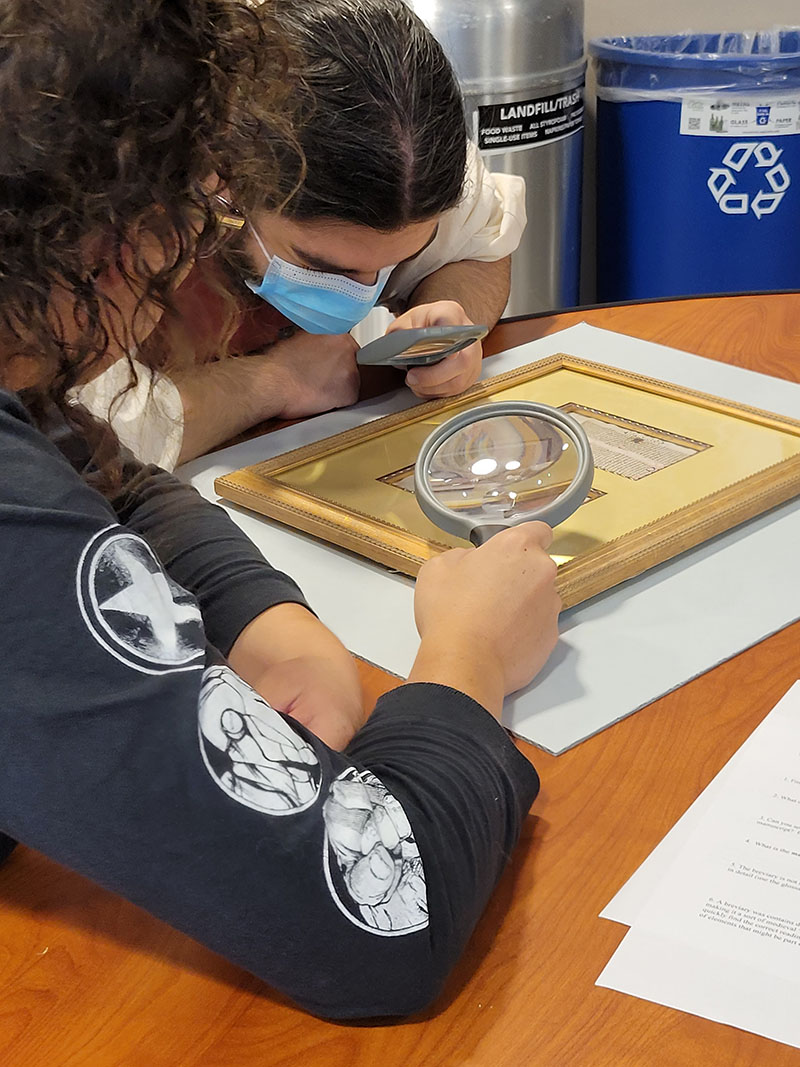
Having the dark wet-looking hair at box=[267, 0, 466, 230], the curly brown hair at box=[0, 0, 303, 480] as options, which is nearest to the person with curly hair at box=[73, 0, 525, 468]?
the dark wet-looking hair at box=[267, 0, 466, 230]

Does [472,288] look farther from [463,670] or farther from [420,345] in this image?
[463,670]

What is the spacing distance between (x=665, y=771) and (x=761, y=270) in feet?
6.52

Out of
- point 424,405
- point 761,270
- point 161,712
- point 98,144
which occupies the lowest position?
point 761,270

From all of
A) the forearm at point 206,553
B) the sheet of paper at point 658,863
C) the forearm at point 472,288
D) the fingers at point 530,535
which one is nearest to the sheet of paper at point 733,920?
the sheet of paper at point 658,863

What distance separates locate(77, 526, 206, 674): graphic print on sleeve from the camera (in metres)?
0.54

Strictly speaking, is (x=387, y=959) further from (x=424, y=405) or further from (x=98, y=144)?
(x=424, y=405)

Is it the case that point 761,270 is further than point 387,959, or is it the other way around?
point 761,270

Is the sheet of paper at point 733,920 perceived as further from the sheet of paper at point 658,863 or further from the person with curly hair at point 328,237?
the person with curly hair at point 328,237

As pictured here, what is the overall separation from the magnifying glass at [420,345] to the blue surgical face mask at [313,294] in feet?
0.15

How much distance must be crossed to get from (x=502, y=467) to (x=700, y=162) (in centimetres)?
168

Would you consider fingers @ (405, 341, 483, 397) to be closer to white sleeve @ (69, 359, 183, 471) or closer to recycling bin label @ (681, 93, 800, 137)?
white sleeve @ (69, 359, 183, 471)

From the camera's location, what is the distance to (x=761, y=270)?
2.52 metres

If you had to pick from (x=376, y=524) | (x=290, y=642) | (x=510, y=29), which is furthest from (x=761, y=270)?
(x=290, y=642)

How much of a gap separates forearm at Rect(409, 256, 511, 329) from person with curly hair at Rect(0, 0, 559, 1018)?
2.97ft
